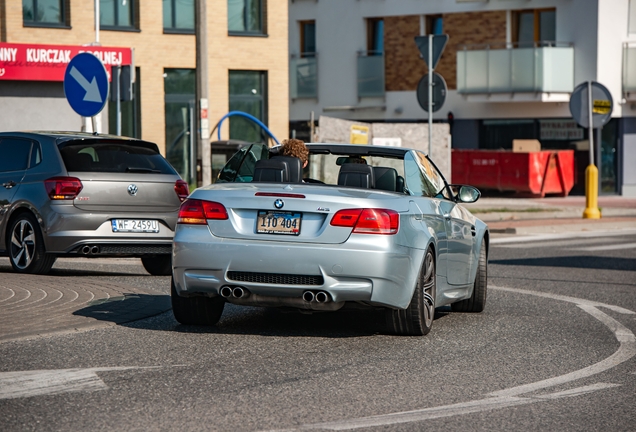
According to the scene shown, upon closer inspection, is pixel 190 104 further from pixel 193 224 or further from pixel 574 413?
pixel 574 413

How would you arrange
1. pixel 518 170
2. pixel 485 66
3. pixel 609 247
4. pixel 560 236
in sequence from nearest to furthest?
pixel 609 247, pixel 560 236, pixel 518 170, pixel 485 66

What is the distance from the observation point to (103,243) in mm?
12641

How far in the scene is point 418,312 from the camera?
8734mm

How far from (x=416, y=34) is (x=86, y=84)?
29.1 meters

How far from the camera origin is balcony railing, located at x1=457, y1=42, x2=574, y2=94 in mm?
40406

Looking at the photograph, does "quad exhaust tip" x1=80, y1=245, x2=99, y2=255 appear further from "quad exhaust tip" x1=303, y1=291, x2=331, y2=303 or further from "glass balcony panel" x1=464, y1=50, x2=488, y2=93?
"glass balcony panel" x1=464, y1=50, x2=488, y2=93

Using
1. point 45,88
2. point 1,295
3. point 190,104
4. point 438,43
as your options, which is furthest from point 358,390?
point 190,104

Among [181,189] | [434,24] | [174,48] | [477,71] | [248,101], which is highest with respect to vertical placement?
[434,24]

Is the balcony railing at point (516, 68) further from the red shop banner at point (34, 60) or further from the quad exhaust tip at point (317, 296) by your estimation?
the quad exhaust tip at point (317, 296)

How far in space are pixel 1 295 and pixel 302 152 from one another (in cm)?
303

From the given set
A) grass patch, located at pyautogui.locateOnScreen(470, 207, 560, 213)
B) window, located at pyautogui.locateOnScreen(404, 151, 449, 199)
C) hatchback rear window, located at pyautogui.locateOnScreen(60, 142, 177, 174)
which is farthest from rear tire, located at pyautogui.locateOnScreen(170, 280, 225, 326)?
grass patch, located at pyautogui.locateOnScreen(470, 207, 560, 213)

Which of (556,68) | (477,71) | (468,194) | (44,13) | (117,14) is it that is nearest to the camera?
(468,194)

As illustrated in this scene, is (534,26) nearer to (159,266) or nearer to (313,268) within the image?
(159,266)

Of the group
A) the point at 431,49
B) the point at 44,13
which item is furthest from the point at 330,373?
the point at 44,13
